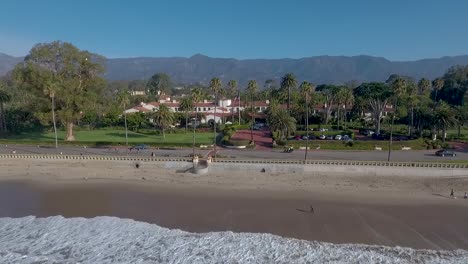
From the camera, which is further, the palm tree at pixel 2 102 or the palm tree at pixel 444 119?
the palm tree at pixel 2 102

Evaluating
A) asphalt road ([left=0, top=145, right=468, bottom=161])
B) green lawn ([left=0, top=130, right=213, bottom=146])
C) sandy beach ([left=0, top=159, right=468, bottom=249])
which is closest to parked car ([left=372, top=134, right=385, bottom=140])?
asphalt road ([left=0, top=145, right=468, bottom=161])

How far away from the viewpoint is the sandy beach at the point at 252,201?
89.5 ft

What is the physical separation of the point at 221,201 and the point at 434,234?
16.0 meters

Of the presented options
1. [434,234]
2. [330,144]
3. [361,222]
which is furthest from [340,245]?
[330,144]

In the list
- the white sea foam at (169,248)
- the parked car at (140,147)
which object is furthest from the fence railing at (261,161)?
the white sea foam at (169,248)

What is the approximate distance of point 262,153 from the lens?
49344 mm

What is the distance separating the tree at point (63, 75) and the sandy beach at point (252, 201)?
13.6 meters

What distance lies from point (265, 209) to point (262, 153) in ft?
59.9

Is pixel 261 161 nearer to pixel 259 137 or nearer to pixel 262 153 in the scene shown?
pixel 262 153

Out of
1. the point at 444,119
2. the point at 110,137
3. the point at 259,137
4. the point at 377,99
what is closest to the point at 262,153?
the point at 259,137

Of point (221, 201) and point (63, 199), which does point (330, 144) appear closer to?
point (221, 201)

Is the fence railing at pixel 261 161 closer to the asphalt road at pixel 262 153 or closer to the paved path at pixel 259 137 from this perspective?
the asphalt road at pixel 262 153

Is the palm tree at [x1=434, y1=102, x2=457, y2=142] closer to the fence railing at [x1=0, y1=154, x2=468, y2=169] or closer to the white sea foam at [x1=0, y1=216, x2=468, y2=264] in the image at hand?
the fence railing at [x1=0, y1=154, x2=468, y2=169]

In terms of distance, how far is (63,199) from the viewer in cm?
3444
